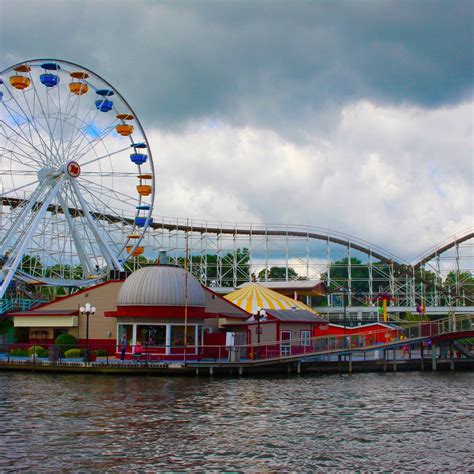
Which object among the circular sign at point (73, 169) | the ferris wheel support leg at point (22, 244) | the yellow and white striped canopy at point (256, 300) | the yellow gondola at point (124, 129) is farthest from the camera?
the yellow and white striped canopy at point (256, 300)

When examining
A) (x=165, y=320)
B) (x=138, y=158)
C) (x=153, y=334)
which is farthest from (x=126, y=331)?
(x=138, y=158)

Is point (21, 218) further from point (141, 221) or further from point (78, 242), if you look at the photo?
point (141, 221)

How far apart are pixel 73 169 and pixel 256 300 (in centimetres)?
1793

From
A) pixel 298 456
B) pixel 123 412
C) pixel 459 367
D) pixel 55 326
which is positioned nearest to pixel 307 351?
pixel 459 367

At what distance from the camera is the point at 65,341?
5097 cm

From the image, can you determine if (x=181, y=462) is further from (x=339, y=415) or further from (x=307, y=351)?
(x=307, y=351)

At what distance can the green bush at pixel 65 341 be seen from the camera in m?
49.9

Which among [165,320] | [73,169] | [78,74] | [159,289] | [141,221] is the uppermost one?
[78,74]

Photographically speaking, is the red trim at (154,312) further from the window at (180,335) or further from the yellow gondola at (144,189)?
the yellow gondola at (144,189)

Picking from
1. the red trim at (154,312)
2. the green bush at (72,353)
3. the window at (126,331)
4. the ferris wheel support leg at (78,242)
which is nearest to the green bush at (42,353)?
the green bush at (72,353)

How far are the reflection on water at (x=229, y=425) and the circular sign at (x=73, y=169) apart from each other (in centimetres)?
2009

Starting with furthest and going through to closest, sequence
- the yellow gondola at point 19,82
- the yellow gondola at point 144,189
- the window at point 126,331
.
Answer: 1. the yellow gondola at point 144,189
2. the yellow gondola at point 19,82
3. the window at point 126,331

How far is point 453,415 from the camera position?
29.7m

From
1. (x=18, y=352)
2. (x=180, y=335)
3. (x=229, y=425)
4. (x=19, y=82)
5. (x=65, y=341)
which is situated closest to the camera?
(x=229, y=425)
